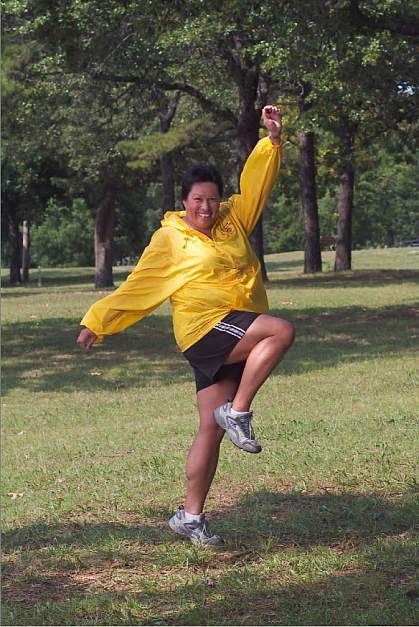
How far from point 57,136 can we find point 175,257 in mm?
27005

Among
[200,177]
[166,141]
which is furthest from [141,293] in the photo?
[166,141]

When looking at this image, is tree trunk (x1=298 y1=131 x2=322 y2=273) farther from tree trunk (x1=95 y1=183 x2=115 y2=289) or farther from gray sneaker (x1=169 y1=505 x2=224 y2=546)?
gray sneaker (x1=169 y1=505 x2=224 y2=546)

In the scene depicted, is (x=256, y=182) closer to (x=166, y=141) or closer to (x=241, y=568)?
(x=241, y=568)

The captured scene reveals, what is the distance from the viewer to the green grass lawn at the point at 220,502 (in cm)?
487

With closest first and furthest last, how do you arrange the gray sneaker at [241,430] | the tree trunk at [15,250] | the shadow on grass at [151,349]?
the gray sneaker at [241,430], the shadow on grass at [151,349], the tree trunk at [15,250]

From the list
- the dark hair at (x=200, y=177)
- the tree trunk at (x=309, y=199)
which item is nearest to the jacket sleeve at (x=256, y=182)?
the dark hair at (x=200, y=177)

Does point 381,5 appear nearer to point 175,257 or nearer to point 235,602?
point 175,257

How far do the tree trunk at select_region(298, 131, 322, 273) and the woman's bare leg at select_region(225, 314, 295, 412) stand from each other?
27720 mm

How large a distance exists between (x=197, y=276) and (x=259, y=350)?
47 centimetres

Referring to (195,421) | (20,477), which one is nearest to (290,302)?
(195,421)

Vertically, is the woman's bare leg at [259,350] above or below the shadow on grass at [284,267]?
above

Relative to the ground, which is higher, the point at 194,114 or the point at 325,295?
the point at 194,114

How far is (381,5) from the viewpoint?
63.1 ft

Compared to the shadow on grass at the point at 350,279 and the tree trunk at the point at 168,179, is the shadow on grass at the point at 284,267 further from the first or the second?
the tree trunk at the point at 168,179
